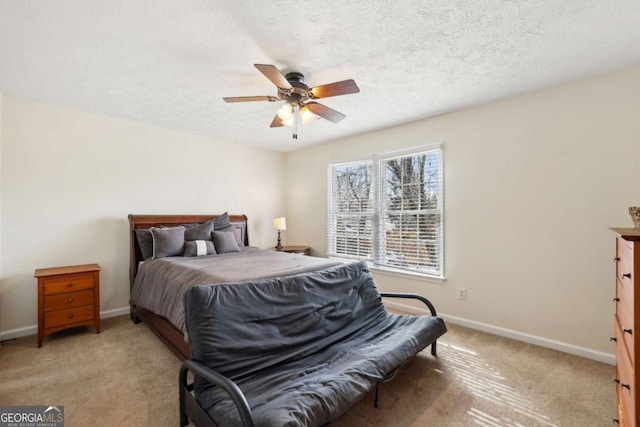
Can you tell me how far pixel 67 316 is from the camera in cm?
279

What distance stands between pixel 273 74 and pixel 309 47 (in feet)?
1.16

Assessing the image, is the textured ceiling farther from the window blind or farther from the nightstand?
the nightstand

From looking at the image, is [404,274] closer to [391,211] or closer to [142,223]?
[391,211]

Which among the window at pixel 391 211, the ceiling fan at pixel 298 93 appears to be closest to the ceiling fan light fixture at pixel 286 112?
the ceiling fan at pixel 298 93

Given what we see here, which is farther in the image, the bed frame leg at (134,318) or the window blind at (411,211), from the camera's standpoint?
the window blind at (411,211)

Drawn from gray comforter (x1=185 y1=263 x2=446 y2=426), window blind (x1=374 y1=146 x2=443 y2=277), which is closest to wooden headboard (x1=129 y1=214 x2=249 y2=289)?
gray comforter (x1=185 y1=263 x2=446 y2=426)

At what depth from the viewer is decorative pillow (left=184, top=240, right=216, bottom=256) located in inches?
133

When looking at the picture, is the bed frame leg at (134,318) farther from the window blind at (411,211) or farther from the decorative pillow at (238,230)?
the window blind at (411,211)

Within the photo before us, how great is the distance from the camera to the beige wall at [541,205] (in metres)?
2.38

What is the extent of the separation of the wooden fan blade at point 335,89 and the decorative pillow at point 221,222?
2491 millimetres

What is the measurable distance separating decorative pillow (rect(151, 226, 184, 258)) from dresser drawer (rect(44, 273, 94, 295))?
636 millimetres

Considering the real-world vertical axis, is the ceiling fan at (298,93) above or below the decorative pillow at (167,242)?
above

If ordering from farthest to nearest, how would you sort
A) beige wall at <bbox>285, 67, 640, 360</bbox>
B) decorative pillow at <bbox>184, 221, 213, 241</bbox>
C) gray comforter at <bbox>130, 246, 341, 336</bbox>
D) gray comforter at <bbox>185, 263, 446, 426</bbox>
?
decorative pillow at <bbox>184, 221, 213, 241</bbox>, beige wall at <bbox>285, 67, 640, 360</bbox>, gray comforter at <bbox>130, 246, 341, 336</bbox>, gray comforter at <bbox>185, 263, 446, 426</bbox>

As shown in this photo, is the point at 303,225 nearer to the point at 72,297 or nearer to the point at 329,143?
the point at 329,143
